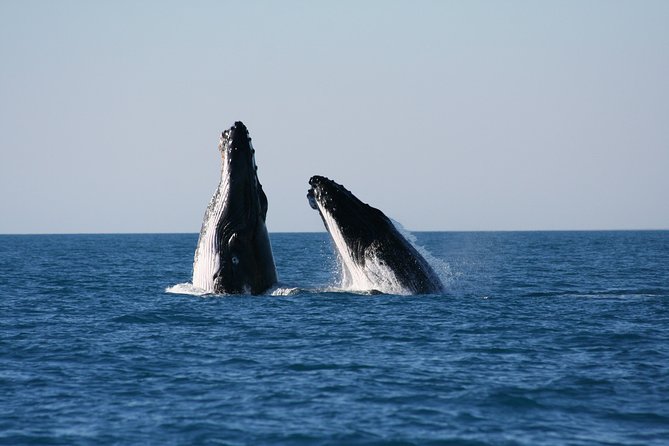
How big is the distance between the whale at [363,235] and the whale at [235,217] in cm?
119

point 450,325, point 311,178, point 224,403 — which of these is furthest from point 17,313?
point 224,403

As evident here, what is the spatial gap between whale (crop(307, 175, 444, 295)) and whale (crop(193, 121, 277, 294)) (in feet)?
3.90

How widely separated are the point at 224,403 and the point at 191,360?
2943 mm

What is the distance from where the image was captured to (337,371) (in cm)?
1401

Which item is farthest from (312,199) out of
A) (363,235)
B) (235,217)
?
(235,217)

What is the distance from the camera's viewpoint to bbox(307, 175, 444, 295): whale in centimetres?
1928

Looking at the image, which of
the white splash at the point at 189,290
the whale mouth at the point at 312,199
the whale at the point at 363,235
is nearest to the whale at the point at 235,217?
the whale mouth at the point at 312,199

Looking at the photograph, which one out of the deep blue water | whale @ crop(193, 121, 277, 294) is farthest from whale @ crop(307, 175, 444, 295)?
whale @ crop(193, 121, 277, 294)

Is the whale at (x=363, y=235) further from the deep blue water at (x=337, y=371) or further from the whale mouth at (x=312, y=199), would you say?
the deep blue water at (x=337, y=371)

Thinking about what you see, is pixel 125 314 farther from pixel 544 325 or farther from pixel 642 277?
pixel 642 277

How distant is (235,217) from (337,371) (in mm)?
6164

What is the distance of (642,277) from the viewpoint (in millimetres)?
35438

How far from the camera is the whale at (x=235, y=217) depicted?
19.3 m

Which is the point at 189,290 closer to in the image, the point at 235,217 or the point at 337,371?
the point at 235,217
